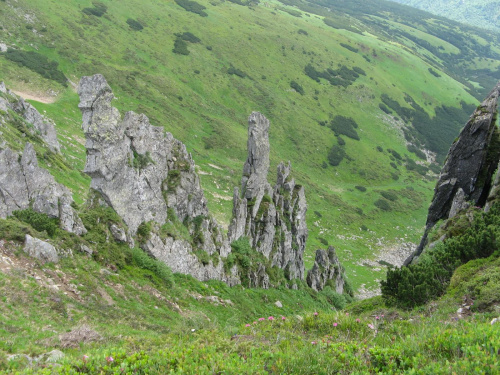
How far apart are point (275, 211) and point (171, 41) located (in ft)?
270

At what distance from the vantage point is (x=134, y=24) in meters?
96.4

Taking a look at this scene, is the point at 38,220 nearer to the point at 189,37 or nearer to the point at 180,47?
the point at 180,47

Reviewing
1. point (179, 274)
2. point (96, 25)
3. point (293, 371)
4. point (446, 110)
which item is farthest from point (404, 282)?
point (446, 110)

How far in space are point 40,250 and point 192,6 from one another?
421ft

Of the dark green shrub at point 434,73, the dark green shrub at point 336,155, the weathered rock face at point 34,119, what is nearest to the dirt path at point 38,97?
the weathered rock face at point 34,119

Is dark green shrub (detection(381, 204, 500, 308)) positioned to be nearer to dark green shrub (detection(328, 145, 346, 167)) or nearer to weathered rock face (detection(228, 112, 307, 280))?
weathered rock face (detection(228, 112, 307, 280))

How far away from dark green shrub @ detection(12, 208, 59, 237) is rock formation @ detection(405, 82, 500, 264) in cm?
2292

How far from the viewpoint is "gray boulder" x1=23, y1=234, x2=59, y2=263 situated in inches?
579

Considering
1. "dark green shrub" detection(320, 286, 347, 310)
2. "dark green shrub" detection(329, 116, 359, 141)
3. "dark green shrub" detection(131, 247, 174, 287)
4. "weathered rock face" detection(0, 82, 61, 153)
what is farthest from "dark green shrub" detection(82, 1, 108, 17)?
"dark green shrub" detection(320, 286, 347, 310)

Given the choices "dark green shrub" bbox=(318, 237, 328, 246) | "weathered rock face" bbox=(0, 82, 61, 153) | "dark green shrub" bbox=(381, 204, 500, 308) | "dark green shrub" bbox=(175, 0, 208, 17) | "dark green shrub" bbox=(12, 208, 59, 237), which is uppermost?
"dark green shrub" bbox=(175, 0, 208, 17)

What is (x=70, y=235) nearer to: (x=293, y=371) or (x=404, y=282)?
(x=293, y=371)

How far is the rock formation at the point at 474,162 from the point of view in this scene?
77.2 feet

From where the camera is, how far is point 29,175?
71.2 ft

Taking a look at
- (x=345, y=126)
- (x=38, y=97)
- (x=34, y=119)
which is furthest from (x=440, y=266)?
(x=345, y=126)
